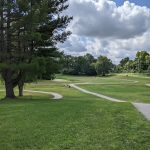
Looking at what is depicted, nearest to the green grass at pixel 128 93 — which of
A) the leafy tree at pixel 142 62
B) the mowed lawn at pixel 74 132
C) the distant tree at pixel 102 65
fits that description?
the mowed lawn at pixel 74 132

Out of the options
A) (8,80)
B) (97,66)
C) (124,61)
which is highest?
(124,61)

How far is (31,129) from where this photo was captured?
10.9m

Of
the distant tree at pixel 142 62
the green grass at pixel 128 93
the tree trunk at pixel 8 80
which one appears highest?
the distant tree at pixel 142 62

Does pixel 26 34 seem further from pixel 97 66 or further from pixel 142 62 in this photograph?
pixel 97 66

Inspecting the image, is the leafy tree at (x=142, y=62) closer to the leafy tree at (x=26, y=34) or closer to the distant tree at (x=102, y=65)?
the distant tree at (x=102, y=65)

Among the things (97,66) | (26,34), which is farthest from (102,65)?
(26,34)

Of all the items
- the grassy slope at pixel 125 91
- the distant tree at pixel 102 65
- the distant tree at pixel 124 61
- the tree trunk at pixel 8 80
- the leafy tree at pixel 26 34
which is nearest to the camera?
the leafy tree at pixel 26 34

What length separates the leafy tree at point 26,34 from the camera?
2705 cm

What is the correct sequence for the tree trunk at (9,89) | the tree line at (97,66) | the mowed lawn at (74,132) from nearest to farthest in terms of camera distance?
the mowed lawn at (74,132) → the tree trunk at (9,89) → the tree line at (97,66)

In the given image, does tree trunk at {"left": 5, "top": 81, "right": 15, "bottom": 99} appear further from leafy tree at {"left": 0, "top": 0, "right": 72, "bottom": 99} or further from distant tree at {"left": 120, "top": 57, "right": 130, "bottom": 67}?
distant tree at {"left": 120, "top": 57, "right": 130, "bottom": 67}

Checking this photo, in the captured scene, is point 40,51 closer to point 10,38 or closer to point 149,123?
point 10,38

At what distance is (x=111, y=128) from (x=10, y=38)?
63.1ft

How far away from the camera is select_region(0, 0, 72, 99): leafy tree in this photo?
2705 cm

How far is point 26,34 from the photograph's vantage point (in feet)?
89.8
